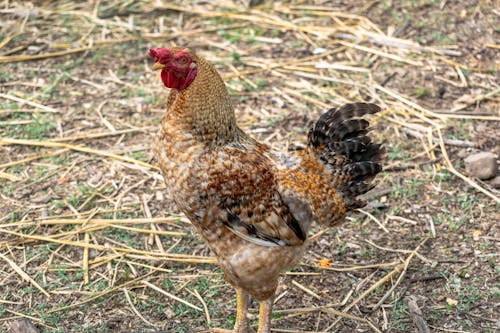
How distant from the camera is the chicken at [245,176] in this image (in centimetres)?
404

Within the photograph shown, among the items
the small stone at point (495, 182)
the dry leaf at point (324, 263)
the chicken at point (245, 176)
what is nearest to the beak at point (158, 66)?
the chicken at point (245, 176)

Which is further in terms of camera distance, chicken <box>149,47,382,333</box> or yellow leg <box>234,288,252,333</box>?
yellow leg <box>234,288,252,333</box>

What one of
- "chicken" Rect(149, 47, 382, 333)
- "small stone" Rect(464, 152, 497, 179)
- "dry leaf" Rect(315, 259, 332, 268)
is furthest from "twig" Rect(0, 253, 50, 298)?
"small stone" Rect(464, 152, 497, 179)

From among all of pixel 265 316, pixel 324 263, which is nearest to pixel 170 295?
pixel 265 316

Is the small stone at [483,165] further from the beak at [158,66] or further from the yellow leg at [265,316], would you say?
the beak at [158,66]

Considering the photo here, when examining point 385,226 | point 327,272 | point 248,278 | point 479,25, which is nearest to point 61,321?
point 248,278

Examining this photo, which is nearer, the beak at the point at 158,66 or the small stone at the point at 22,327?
the beak at the point at 158,66

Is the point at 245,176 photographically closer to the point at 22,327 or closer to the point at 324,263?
the point at 324,263

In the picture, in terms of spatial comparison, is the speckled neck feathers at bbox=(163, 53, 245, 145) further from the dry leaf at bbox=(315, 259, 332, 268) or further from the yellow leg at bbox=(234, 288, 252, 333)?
the dry leaf at bbox=(315, 259, 332, 268)

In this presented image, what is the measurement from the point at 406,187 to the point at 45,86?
3800 millimetres

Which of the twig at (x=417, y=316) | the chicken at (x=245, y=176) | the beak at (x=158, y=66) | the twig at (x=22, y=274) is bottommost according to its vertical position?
the twig at (x=22, y=274)

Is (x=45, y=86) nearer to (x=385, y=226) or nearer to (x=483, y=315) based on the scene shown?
(x=385, y=226)

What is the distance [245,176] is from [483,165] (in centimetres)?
267

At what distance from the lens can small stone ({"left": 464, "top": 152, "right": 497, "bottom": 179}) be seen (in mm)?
5891
